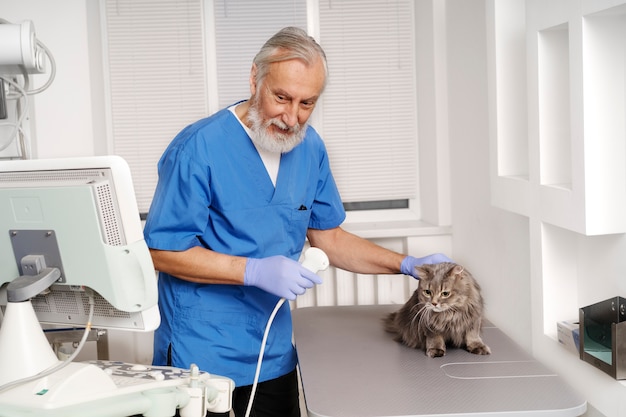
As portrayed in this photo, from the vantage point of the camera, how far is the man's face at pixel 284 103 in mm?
1960

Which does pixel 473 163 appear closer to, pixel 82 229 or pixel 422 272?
pixel 422 272

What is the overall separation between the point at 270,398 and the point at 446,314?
57 cm

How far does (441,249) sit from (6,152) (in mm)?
1775

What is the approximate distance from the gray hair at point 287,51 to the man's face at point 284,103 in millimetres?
14

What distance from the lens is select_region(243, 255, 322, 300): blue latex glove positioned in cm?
191

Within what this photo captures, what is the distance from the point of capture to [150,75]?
3.28 m

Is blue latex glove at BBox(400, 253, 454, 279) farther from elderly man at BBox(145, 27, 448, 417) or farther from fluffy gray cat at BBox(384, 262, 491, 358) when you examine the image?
fluffy gray cat at BBox(384, 262, 491, 358)

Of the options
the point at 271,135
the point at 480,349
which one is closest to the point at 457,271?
the point at 480,349

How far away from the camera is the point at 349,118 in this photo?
338 cm

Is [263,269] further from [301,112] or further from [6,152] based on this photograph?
[6,152]

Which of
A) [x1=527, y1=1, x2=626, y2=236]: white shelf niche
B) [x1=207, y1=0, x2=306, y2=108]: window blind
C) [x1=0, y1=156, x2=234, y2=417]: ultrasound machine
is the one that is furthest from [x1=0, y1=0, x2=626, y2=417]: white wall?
[x1=0, y1=156, x2=234, y2=417]: ultrasound machine

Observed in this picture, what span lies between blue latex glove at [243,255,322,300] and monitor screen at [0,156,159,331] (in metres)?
0.54

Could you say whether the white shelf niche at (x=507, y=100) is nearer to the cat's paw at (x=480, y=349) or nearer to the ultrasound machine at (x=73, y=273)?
the cat's paw at (x=480, y=349)

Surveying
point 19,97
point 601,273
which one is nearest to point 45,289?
point 601,273
